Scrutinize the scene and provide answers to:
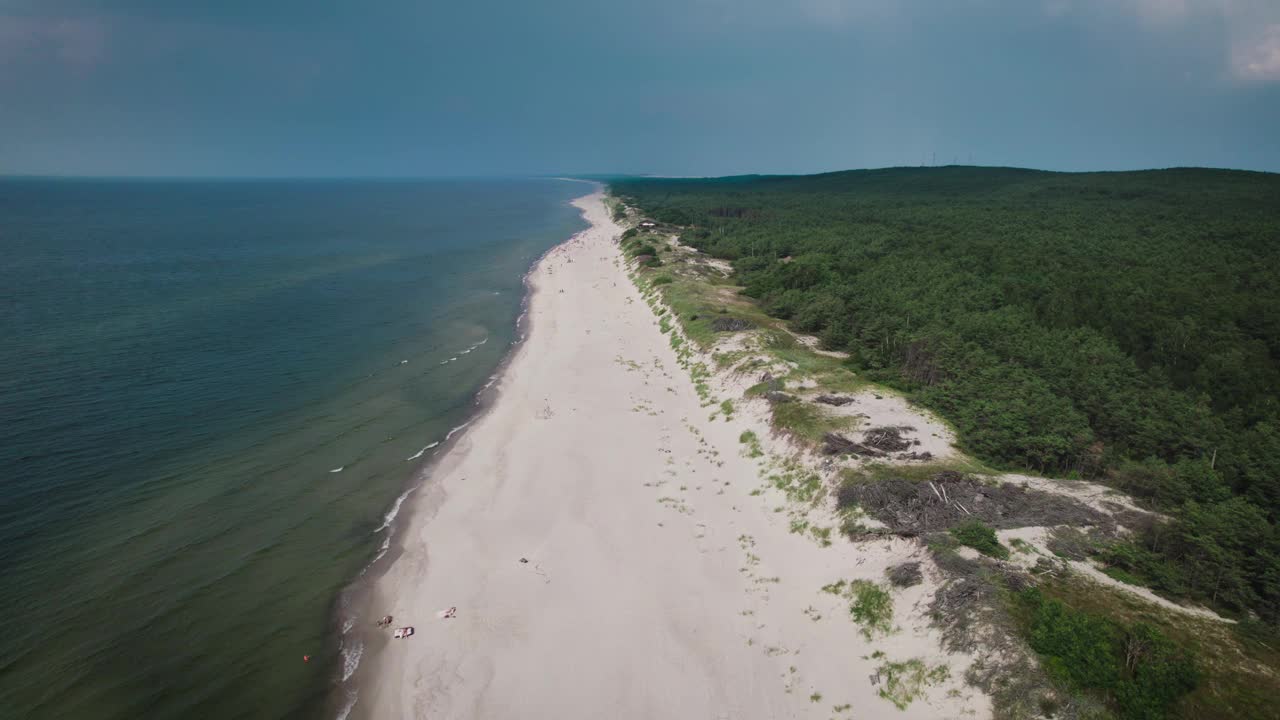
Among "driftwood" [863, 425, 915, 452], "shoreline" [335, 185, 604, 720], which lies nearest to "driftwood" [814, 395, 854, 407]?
"driftwood" [863, 425, 915, 452]

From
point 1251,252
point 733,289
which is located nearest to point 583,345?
point 733,289

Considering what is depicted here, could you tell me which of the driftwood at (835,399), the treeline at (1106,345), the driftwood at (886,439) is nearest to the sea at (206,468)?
the driftwood at (835,399)

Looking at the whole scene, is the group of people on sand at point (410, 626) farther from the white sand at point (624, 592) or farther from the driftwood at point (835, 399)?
the driftwood at point (835, 399)

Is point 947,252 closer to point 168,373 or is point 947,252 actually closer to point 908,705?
point 908,705

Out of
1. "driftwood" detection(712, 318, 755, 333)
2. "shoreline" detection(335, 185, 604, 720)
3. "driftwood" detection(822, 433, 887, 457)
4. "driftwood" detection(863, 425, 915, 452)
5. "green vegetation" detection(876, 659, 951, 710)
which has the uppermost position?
"driftwood" detection(712, 318, 755, 333)

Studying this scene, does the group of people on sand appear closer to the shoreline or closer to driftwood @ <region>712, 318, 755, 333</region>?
the shoreline

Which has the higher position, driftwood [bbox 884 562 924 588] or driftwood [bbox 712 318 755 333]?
driftwood [bbox 712 318 755 333]

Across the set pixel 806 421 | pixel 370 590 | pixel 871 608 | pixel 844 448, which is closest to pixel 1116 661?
pixel 871 608
